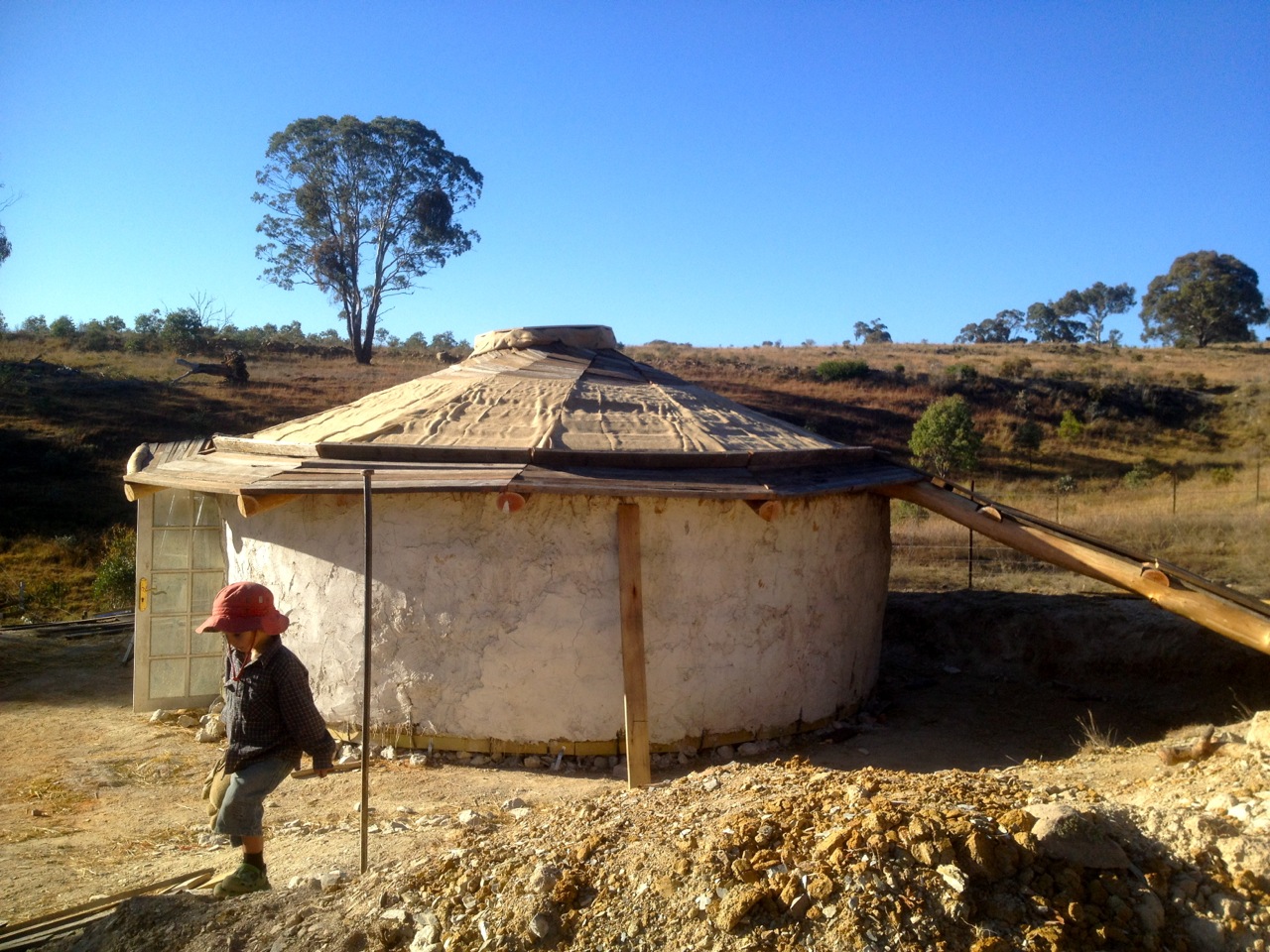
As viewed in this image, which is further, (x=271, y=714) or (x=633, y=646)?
(x=633, y=646)

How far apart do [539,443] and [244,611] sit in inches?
113

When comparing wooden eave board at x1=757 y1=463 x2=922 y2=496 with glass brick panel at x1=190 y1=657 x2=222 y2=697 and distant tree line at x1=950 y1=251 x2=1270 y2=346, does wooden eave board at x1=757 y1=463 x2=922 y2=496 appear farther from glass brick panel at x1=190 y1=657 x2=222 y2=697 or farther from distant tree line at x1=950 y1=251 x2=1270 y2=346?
distant tree line at x1=950 y1=251 x2=1270 y2=346

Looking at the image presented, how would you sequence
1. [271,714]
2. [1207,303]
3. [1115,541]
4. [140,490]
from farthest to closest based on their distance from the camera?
[1207,303]
[1115,541]
[140,490]
[271,714]

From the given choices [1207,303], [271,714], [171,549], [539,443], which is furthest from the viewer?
[1207,303]

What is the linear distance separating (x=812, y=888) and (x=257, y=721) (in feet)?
6.89

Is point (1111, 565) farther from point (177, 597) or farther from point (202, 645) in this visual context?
point (177, 597)

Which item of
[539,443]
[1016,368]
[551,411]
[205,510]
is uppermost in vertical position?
[1016,368]

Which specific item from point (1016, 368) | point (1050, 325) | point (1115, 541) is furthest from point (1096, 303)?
point (1115, 541)

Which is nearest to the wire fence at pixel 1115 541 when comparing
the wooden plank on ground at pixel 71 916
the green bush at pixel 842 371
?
the wooden plank on ground at pixel 71 916

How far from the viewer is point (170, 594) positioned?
294 inches

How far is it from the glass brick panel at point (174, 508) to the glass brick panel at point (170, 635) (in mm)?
748

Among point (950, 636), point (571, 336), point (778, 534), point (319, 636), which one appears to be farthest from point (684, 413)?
point (950, 636)

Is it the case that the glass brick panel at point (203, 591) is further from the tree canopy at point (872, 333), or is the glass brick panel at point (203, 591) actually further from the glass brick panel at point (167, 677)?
the tree canopy at point (872, 333)

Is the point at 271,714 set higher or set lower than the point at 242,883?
higher
